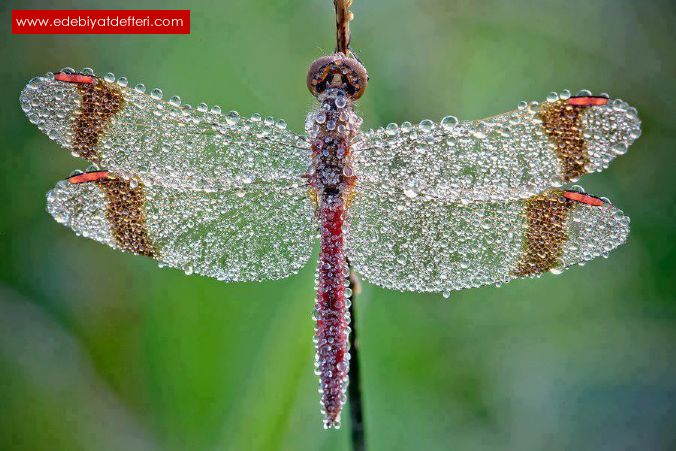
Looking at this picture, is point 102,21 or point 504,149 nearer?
point 504,149

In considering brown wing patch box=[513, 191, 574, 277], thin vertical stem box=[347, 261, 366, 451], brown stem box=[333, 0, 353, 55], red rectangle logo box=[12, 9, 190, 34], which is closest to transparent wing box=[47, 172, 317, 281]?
thin vertical stem box=[347, 261, 366, 451]

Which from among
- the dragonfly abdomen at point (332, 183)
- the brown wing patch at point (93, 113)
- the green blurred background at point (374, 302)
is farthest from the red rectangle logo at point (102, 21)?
the dragonfly abdomen at point (332, 183)

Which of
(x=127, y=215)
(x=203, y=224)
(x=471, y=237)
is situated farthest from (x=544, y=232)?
(x=127, y=215)

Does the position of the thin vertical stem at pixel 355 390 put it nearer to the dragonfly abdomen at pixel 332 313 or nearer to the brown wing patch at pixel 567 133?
the dragonfly abdomen at pixel 332 313

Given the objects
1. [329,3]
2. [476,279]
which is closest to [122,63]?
[329,3]

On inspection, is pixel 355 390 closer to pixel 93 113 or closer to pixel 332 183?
pixel 332 183

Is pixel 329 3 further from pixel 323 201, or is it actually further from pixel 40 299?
pixel 40 299

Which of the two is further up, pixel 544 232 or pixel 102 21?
pixel 102 21

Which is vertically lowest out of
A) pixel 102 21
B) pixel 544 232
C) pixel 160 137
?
pixel 544 232
